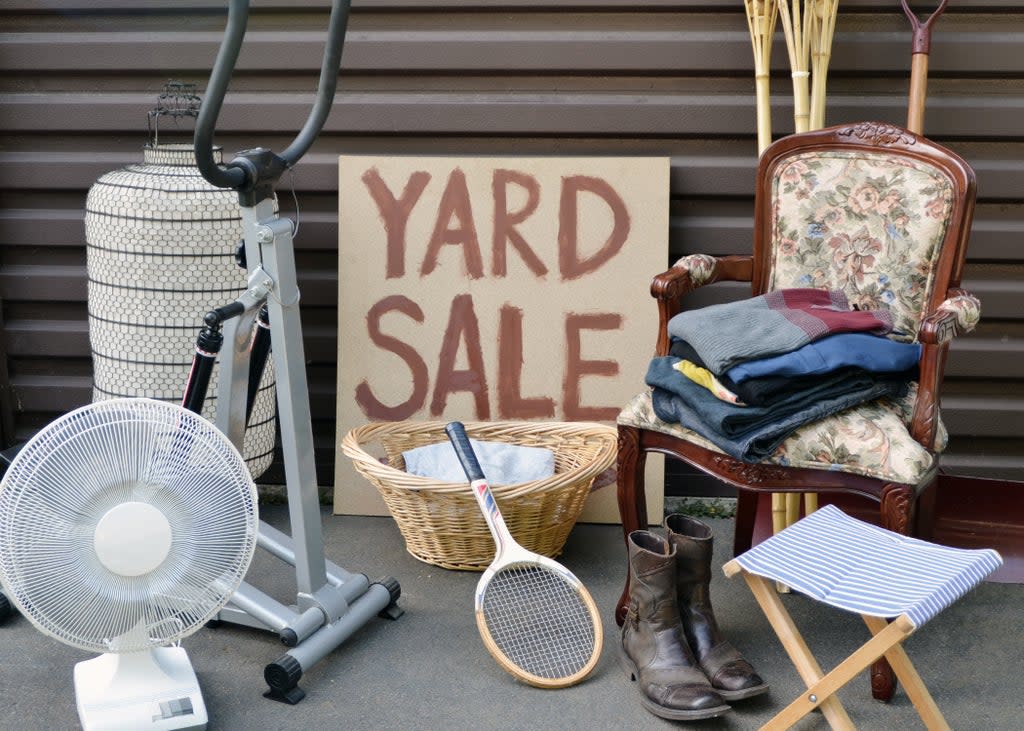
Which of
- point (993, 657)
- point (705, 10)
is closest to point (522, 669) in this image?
point (993, 657)

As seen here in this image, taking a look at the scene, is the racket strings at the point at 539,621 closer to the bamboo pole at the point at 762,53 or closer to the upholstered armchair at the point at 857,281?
the upholstered armchair at the point at 857,281

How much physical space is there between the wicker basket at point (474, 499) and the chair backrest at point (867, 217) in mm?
779

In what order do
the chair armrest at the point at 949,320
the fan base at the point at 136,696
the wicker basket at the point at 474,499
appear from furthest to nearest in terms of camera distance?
the wicker basket at the point at 474,499
the chair armrest at the point at 949,320
the fan base at the point at 136,696

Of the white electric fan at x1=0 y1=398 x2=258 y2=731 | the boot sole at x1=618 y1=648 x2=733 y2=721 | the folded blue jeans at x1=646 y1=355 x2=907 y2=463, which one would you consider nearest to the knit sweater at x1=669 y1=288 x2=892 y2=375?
the folded blue jeans at x1=646 y1=355 x2=907 y2=463

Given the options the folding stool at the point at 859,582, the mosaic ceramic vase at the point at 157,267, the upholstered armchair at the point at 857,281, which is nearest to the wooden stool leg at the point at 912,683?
the folding stool at the point at 859,582

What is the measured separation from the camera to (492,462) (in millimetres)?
3484

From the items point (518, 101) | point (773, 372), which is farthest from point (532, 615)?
point (518, 101)

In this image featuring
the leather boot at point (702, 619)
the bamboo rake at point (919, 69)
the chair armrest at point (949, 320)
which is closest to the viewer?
the chair armrest at point (949, 320)

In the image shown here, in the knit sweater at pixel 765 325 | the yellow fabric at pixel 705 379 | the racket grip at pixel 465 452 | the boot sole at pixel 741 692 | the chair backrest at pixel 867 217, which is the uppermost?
the chair backrest at pixel 867 217

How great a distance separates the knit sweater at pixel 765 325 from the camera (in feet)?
8.78

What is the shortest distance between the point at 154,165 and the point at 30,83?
697 mm

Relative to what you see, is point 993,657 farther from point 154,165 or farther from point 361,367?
point 154,165

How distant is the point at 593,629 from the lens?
2.84 m

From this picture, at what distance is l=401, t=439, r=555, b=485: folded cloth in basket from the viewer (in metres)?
3.46
